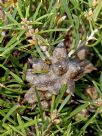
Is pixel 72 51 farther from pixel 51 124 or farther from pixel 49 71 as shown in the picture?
pixel 51 124

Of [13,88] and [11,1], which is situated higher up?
[11,1]

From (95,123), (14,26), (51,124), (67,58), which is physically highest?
(14,26)

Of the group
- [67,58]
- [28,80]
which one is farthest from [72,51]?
[28,80]

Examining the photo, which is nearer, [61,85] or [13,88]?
[61,85]

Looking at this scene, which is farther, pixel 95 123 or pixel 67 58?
pixel 95 123

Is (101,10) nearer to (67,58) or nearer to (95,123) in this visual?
(67,58)

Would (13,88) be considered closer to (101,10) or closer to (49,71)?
(49,71)

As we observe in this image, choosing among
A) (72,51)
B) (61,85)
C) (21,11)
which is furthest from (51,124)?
(21,11)

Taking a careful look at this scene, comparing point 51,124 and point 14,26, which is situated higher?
point 14,26

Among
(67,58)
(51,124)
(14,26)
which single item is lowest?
(51,124)
